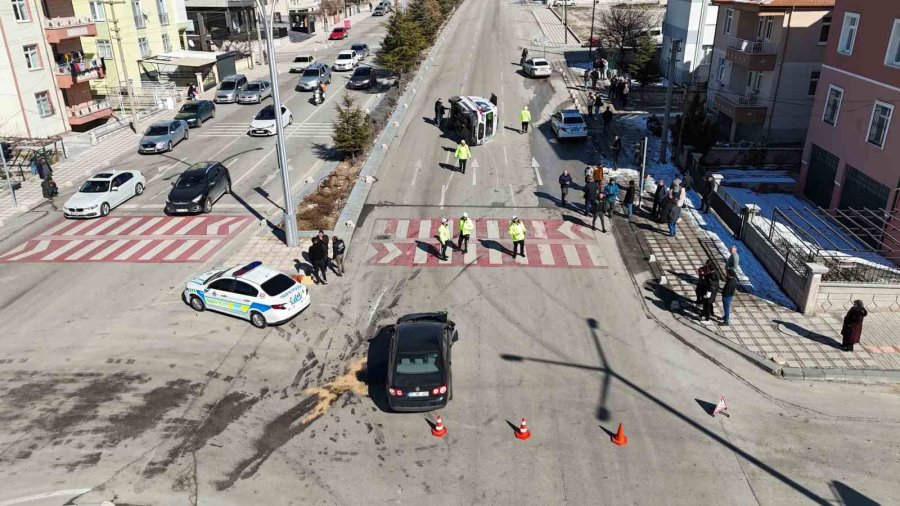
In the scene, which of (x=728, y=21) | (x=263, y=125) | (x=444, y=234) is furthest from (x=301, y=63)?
(x=444, y=234)

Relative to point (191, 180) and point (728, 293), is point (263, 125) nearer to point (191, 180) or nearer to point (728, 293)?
point (191, 180)

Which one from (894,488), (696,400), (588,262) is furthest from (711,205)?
(894,488)

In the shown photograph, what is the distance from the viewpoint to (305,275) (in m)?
22.2

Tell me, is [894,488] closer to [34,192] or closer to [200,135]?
[34,192]

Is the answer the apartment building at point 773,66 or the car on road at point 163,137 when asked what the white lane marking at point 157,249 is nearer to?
the car on road at point 163,137

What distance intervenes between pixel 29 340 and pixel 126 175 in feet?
44.2

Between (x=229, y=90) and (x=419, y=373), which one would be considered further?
(x=229, y=90)

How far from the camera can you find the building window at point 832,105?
27684 millimetres

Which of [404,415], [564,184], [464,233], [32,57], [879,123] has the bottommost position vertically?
[404,415]

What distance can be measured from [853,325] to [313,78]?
44534mm

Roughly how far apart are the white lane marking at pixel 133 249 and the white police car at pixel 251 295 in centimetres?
576

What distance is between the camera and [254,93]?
48.9 m

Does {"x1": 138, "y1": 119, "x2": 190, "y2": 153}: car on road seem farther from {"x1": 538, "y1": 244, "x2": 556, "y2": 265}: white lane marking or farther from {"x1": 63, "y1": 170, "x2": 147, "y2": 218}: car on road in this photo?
{"x1": 538, "y1": 244, "x2": 556, "y2": 265}: white lane marking

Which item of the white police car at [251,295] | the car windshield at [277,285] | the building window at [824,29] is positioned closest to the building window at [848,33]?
the building window at [824,29]
